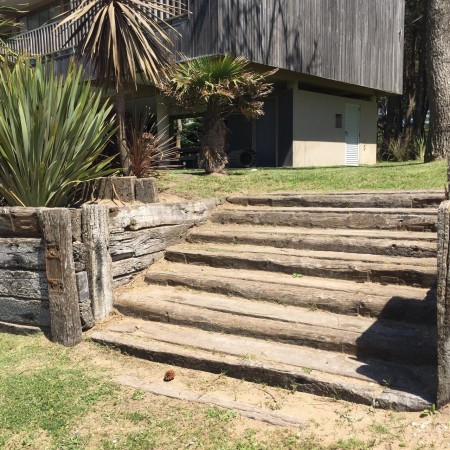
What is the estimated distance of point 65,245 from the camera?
13.7 ft

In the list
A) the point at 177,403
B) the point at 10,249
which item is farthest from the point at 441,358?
the point at 10,249

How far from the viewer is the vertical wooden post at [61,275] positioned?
416 centimetres

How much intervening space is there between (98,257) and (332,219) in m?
2.55

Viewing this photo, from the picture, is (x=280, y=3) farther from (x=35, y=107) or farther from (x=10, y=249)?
(x=10, y=249)

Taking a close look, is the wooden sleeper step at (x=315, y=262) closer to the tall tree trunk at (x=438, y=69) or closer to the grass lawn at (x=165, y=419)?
the grass lawn at (x=165, y=419)

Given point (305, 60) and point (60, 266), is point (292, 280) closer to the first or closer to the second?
point (60, 266)

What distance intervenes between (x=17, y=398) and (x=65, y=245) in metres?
1.30

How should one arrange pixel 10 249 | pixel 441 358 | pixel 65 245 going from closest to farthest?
pixel 441 358
pixel 65 245
pixel 10 249

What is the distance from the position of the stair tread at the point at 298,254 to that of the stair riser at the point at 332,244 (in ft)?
0.19

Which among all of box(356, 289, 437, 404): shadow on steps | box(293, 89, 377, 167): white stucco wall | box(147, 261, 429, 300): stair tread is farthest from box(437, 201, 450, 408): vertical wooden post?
box(293, 89, 377, 167): white stucco wall

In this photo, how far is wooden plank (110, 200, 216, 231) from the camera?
4.96 m

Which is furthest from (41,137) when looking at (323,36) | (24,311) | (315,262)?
(323,36)

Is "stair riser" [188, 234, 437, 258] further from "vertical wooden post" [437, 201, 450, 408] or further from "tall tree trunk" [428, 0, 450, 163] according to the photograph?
"tall tree trunk" [428, 0, 450, 163]

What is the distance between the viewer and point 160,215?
18.1 ft
